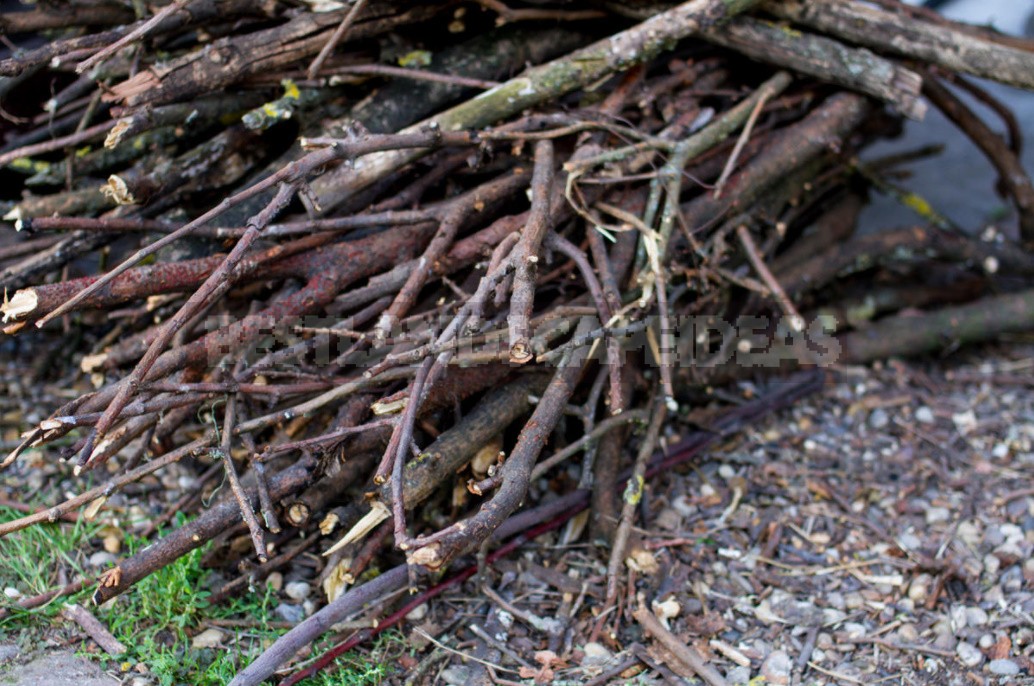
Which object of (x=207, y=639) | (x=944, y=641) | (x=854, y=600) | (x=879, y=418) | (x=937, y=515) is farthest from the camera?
(x=879, y=418)

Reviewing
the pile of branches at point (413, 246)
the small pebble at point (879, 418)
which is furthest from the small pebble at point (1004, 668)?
the small pebble at point (879, 418)

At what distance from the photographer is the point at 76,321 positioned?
3.35 m

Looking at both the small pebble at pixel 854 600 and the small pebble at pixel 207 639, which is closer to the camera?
the small pebble at pixel 207 639

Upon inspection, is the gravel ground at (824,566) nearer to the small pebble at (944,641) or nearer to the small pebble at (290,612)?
the small pebble at (944,641)

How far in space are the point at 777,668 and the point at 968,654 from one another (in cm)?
57

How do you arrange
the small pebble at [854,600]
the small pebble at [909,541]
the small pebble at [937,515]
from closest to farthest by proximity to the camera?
1. the small pebble at [854,600]
2. the small pebble at [909,541]
3. the small pebble at [937,515]

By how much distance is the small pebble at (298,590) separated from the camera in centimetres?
256

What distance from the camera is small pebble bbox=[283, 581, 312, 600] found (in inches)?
101

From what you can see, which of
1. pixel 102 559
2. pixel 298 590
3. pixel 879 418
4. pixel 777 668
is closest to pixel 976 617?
pixel 777 668

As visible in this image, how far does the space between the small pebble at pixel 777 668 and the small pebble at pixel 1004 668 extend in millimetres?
579

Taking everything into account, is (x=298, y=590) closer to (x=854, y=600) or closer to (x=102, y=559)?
(x=102, y=559)

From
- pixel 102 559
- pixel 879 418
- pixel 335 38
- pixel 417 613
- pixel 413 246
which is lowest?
pixel 879 418

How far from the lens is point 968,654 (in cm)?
247

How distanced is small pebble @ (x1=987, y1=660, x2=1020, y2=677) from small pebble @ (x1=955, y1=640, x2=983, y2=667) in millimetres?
35
